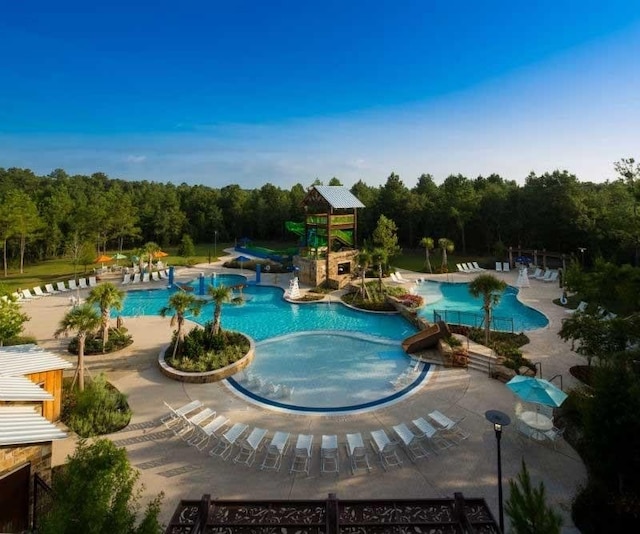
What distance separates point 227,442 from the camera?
9094 millimetres

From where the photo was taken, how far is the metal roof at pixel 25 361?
8911mm

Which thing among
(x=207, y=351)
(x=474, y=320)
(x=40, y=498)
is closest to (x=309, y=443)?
(x=40, y=498)

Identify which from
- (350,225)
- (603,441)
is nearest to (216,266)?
(350,225)

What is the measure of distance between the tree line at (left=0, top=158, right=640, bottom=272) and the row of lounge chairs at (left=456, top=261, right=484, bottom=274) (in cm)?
313

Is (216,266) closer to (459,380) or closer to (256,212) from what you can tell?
(256,212)

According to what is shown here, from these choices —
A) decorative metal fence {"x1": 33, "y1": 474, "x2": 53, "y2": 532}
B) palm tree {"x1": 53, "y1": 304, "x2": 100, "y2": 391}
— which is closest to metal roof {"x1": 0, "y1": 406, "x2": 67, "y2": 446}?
decorative metal fence {"x1": 33, "y1": 474, "x2": 53, "y2": 532}

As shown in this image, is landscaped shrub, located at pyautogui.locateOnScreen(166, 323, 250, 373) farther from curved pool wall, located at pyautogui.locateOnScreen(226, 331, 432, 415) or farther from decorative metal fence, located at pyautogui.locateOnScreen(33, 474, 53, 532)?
decorative metal fence, located at pyautogui.locateOnScreen(33, 474, 53, 532)

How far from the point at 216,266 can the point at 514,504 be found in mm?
33195

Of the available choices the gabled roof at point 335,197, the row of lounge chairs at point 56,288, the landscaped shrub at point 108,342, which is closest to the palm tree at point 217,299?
the landscaped shrub at point 108,342

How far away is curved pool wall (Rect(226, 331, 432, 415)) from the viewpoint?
11289 mm

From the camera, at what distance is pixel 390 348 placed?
16.0 m

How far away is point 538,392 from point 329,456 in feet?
17.3

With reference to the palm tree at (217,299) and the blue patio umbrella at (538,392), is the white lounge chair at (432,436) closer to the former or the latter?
the blue patio umbrella at (538,392)

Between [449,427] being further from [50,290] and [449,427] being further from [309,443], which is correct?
[50,290]
